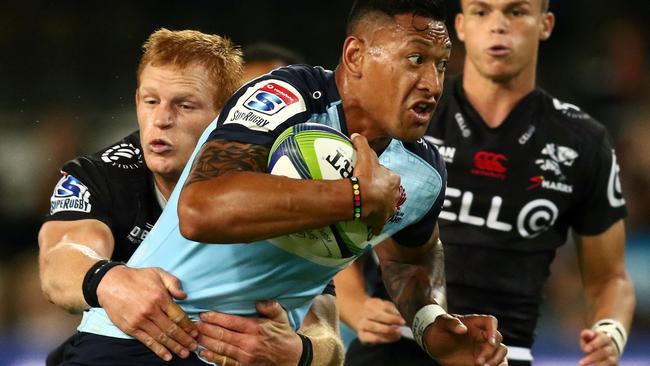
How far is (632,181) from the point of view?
8.76 m

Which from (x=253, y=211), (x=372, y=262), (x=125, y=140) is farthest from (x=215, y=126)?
(x=372, y=262)

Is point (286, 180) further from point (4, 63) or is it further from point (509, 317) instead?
point (4, 63)

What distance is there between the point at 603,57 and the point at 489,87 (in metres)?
4.97

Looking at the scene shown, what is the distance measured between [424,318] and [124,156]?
1320 mm

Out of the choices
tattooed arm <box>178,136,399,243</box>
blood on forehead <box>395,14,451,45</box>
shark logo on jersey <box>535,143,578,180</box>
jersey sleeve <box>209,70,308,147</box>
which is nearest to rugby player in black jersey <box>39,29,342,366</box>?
tattooed arm <box>178,136,399,243</box>

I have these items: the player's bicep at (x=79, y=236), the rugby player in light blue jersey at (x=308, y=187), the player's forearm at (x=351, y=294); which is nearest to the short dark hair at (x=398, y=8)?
the rugby player in light blue jersey at (x=308, y=187)

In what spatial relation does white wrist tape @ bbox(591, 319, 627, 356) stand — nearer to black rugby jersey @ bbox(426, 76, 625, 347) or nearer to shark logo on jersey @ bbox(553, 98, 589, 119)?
black rugby jersey @ bbox(426, 76, 625, 347)

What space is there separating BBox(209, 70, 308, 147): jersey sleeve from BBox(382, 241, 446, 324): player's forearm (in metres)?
0.98

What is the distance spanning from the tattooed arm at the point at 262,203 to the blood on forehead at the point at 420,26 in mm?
604

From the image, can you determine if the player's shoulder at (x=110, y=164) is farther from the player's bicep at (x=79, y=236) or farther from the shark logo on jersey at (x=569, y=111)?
the shark logo on jersey at (x=569, y=111)

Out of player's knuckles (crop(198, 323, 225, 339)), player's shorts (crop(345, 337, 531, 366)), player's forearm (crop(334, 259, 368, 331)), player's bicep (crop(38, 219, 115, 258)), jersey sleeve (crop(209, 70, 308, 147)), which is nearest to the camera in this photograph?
jersey sleeve (crop(209, 70, 308, 147))

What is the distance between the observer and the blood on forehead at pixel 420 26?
11.6 ft

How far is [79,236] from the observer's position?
389cm

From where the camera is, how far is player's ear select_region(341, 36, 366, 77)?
3617 millimetres
